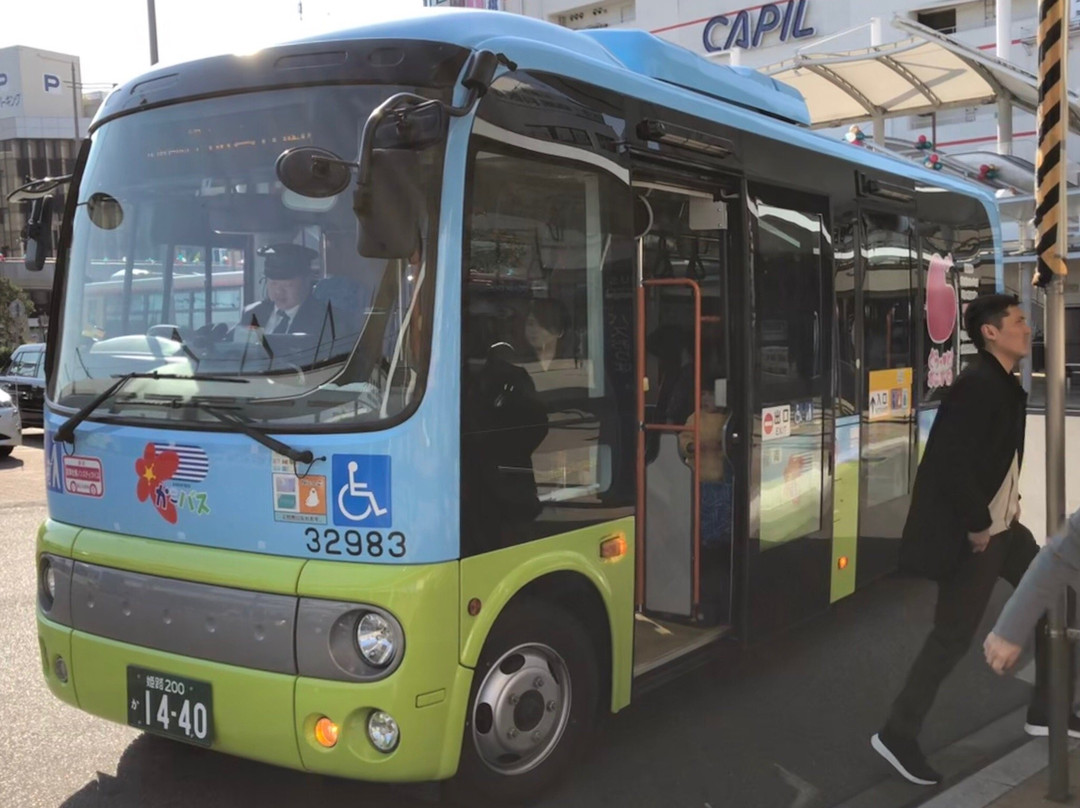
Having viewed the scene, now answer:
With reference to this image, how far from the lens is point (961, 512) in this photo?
410cm

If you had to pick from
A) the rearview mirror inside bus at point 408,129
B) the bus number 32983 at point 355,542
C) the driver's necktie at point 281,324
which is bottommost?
the bus number 32983 at point 355,542

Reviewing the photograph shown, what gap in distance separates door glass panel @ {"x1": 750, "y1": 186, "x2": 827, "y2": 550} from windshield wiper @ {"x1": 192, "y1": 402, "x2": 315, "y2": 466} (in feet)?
7.90

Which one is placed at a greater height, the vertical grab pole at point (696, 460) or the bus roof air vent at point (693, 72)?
the bus roof air vent at point (693, 72)

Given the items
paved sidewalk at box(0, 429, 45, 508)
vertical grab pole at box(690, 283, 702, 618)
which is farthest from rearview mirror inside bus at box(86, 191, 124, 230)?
paved sidewalk at box(0, 429, 45, 508)

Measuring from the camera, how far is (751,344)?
491 cm

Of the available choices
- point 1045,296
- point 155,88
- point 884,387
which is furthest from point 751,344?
point 155,88

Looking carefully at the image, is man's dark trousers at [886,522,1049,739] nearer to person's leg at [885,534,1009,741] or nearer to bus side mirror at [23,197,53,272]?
person's leg at [885,534,1009,741]

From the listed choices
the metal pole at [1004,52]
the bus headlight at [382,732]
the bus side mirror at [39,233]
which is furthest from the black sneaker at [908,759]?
the metal pole at [1004,52]

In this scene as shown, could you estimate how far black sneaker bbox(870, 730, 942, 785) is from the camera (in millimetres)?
4098

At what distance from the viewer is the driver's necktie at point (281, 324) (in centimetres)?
348

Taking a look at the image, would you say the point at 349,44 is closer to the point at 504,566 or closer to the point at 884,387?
the point at 504,566

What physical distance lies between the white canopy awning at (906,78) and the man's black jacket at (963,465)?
12144 millimetres

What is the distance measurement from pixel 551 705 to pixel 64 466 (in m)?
2.03

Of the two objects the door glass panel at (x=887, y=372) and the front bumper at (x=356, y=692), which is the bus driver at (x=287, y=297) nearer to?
the front bumper at (x=356, y=692)
